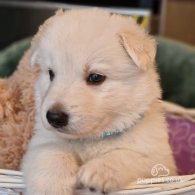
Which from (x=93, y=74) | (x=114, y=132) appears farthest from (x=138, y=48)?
(x=114, y=132)

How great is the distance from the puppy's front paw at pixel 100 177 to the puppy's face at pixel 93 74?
0.31 ft

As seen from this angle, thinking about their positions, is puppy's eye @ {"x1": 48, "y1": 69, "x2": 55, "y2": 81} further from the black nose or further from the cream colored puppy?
the black nose

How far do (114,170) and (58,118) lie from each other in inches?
7.3

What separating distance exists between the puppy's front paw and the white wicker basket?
0.07 ft

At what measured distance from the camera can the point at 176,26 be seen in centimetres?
321

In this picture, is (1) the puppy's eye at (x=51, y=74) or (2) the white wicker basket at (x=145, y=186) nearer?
(2) the white wicker basket at (x=145, y=186)

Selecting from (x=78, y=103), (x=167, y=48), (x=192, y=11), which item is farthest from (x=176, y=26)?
(x=78, y=103)

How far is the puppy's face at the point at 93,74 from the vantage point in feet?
3.72

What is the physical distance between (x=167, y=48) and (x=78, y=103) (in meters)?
1.36

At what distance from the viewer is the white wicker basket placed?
108 centimetres

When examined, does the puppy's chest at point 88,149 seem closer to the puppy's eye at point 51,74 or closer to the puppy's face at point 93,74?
the puppy's face at point 93,74

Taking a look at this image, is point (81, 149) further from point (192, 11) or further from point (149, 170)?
point (192, 11)

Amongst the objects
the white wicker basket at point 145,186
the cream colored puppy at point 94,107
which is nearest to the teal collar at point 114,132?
the cream colored puppy at point 94,107

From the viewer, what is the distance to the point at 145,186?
1075mm
